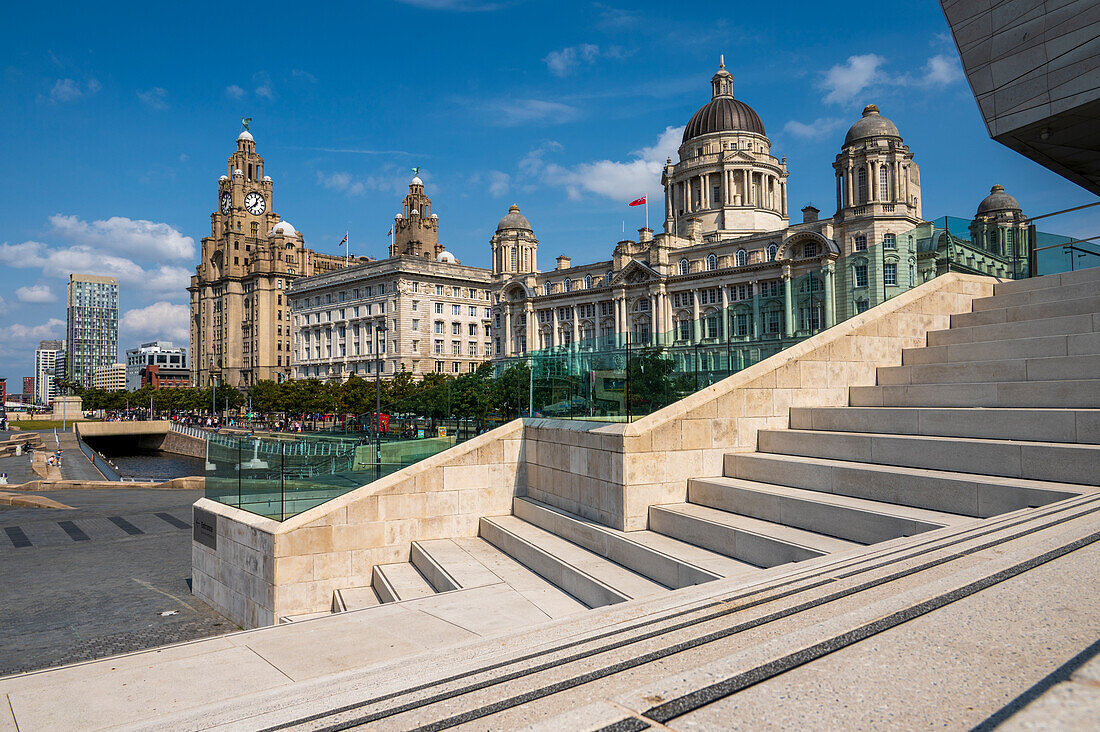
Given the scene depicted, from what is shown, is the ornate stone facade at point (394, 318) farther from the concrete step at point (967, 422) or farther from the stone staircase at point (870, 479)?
the concrete step at point (967, 422)

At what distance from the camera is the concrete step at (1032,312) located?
1023 centimetres

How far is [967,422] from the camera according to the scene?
8.62m

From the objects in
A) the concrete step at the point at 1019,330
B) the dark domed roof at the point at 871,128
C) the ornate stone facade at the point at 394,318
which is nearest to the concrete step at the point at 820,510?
the concrete step at the point at 1019,330

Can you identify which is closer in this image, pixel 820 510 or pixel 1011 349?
pixel 820 510

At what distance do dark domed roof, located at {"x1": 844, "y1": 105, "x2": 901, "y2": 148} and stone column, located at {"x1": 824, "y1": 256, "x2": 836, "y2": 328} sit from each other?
6126 centimetres

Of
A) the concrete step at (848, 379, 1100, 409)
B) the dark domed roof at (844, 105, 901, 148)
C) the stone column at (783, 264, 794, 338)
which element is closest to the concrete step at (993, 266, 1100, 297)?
the concrete step at (848, 379, 1100, 409)

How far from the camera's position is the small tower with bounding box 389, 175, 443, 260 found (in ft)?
424

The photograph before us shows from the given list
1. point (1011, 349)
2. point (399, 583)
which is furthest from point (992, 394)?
point (399, 583)

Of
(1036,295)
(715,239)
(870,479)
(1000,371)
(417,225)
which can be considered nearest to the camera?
(870,479)

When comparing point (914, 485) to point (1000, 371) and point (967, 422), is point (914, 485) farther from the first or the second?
point (1000, 371)

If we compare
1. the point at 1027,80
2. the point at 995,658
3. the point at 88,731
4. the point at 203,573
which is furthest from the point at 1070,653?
the point at 1027,80

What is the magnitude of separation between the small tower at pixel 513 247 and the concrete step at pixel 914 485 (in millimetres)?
90661

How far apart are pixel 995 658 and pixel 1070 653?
307 millimetres

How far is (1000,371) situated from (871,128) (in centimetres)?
6512
